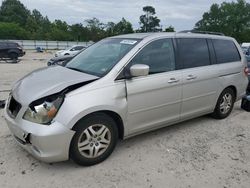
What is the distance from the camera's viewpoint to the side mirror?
382 cm

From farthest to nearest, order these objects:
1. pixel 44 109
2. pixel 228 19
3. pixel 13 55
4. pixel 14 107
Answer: pixel 228 19 < pixel 13 55 < pixel 14 107 < pixel 44 109

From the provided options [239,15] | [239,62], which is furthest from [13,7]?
[239,62]

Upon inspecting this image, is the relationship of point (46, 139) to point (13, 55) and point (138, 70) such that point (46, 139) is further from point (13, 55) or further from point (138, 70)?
point (13, 55)

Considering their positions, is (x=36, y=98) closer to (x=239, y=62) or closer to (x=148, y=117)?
(x=148, y=117)

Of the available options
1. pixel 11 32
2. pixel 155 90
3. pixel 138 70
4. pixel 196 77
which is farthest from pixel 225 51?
pixel 11 32

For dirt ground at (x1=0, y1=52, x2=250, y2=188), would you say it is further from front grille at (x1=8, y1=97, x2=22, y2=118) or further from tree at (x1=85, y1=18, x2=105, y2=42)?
tree at (x1=85, y1=18, x2=105, y2=42)

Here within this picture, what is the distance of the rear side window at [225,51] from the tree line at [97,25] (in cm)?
5525

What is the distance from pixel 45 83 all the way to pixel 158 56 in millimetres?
1712

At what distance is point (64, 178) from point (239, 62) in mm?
4201

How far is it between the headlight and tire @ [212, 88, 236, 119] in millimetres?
3290

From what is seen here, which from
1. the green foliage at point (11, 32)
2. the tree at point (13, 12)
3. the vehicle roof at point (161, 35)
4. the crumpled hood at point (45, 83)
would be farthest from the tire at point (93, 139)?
the tree at point (13, 12)

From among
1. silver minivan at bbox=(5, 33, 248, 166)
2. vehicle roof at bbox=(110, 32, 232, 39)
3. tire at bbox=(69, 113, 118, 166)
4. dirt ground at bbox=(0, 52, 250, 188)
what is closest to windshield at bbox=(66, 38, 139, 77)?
silver minivan at bbox=(5, 33, 248, 166)

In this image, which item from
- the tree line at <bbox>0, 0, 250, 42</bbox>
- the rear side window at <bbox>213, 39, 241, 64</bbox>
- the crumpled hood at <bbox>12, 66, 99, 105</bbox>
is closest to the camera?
the crumpled hood at <bbox>12, 66, 99, 105</bbox>

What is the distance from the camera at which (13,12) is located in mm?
82625
